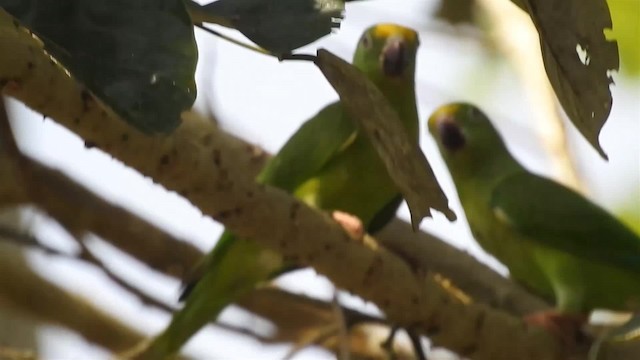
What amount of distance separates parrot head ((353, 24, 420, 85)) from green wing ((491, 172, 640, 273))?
0.95ft

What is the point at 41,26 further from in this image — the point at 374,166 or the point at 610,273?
the point at 610,273

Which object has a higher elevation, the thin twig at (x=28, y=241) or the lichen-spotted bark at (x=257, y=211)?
the lichen-spotted bark at (x=257, y=211)

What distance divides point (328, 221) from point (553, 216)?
2.25ft

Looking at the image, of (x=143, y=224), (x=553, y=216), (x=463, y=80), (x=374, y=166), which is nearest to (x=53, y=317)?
(x=143, y=224)

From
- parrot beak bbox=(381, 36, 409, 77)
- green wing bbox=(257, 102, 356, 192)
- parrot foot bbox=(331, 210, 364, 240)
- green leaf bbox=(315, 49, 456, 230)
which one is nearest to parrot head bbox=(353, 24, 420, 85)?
parrot beak bbox=(381, 36, 409, 77)

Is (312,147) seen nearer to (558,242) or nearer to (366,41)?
(366,41)

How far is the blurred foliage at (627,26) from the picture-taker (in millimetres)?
1354

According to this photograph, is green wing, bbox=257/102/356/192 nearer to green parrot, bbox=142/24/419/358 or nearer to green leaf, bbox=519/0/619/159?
green parrot, bbox=142/24/419/358

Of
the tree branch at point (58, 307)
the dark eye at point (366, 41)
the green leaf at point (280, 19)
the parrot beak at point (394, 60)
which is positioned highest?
the green leaf at point (280, 19)

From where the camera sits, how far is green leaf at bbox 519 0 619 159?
45cm

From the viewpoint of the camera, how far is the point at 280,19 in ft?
1.37

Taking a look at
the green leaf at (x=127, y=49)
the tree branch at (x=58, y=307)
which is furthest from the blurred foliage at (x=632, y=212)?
the green leaf at (x=127, y=49)

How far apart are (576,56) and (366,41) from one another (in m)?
1.05

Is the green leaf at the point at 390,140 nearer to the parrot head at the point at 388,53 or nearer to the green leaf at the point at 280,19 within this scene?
the green leaf at the point at 280,19
